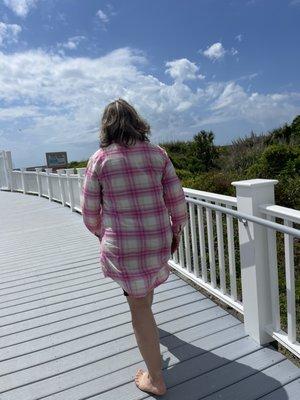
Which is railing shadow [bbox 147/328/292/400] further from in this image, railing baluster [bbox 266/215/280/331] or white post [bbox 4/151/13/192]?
white post [bbox 4/151/13/192]

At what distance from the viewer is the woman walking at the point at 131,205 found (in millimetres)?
2512

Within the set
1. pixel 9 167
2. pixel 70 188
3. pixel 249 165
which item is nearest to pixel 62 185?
pixel 70 188

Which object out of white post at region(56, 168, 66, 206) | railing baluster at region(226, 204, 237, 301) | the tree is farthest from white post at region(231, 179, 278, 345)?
→ the tree

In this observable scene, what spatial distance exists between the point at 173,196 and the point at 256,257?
887 mm

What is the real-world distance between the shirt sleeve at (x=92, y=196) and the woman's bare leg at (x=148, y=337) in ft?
1.75

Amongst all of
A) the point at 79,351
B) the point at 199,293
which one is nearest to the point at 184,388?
the point at 79,351

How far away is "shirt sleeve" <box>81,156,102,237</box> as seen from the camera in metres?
2.57

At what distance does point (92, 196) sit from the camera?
2607 millimetres

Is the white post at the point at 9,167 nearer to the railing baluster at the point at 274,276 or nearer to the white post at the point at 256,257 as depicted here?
the white post at the point at 256,257

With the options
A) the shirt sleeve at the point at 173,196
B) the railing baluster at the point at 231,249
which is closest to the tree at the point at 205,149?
the railing baluster at the point at 231,249

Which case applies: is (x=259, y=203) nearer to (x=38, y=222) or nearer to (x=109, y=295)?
(x=109, y=295)

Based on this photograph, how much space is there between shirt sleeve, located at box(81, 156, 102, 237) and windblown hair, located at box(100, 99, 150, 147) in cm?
18

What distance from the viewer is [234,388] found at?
2.79 m

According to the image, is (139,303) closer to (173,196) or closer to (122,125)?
(173,196)
